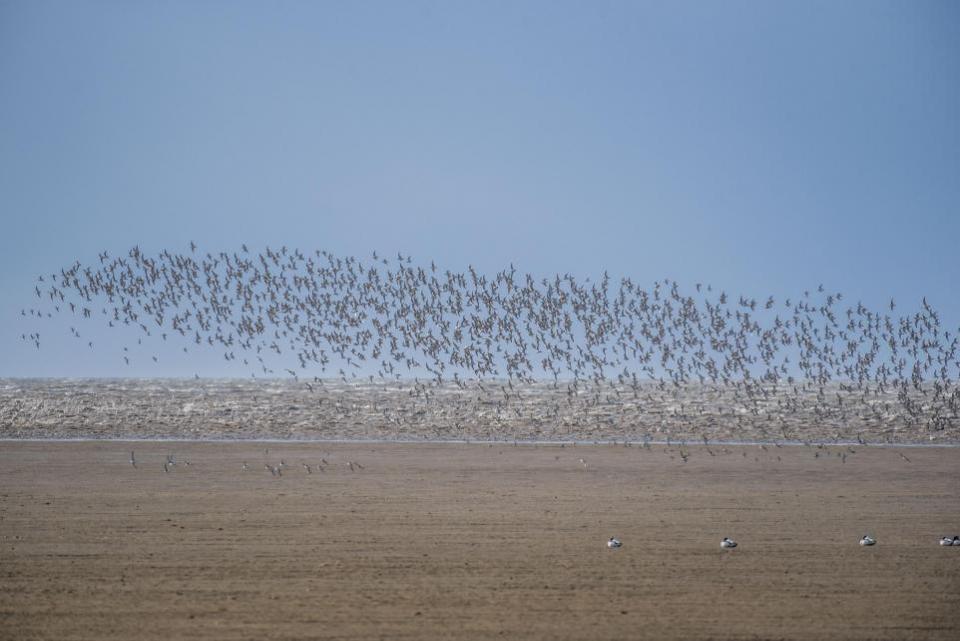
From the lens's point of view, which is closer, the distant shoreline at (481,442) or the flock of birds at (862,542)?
the flock of birds at (862,542)

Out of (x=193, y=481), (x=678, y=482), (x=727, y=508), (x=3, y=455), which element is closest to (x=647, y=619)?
(x=727, y=508)

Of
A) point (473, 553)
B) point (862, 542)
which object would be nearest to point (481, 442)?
point (473, 553)

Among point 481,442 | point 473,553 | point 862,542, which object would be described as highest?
point 473,553

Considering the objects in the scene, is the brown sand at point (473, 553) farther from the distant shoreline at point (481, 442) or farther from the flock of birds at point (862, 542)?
the distant shoreline at point (481, 442)

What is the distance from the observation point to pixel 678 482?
25.3 meters

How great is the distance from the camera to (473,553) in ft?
49.6

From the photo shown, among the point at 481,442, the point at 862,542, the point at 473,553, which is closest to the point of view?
the point at 473,553

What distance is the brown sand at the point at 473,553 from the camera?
1112cm

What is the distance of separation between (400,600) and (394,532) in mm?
5059

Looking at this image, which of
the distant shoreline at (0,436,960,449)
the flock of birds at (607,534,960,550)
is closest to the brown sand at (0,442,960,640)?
the flock of birds at (607,534,960,550)

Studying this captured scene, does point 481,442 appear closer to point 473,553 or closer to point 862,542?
point 473,553

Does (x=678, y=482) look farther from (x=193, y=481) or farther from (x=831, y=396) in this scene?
(x=831, y=396)

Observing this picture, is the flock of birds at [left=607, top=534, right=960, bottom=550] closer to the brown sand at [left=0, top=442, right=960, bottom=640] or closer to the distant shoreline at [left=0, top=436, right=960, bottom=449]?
the brown sand at [left=0, top=442, right=960, bottom=640]

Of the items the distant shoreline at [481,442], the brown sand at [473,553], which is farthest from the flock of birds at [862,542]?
the distant shoreline at [481,442]
